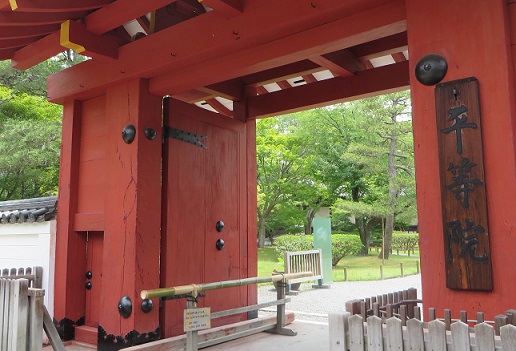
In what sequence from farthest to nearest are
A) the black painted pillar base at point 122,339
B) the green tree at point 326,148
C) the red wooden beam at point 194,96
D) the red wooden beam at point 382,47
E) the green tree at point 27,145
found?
the green tree at point 326,148 → the green tree at point 27,145 → the red wooden beam at point 194,96 → the red wooden beam at point 382,47 → the black painted pillar base at point 122,339

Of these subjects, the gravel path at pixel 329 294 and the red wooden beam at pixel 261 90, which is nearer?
the red wooden beam at pixel 261 90

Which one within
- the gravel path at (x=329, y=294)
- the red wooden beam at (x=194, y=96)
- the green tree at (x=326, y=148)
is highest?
the green tree at (x=326, y=148)

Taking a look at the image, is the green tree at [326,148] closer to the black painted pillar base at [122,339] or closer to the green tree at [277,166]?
the green tree at [277,166]

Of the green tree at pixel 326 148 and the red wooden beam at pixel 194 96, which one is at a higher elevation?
the green tree at pixel 326 148

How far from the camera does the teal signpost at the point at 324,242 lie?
39.5ft

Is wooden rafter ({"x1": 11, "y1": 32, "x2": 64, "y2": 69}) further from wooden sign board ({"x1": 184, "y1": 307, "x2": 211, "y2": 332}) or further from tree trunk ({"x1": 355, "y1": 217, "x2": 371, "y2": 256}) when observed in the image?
tree trunk ({"x1": 355, "y1": 217, "x2": 371, "y2": 256})

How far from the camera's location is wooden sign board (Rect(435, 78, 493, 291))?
98.8 inches

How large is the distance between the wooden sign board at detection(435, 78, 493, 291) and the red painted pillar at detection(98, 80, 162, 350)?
2.97 m

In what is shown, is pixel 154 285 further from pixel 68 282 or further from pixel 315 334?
pixel 315 334

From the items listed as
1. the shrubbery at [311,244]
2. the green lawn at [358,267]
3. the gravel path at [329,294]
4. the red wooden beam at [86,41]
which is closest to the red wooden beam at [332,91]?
the red wooden beam at [86,41]

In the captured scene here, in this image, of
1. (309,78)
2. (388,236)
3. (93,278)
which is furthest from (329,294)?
(388,236)

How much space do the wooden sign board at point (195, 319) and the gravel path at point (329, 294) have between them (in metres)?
3.37

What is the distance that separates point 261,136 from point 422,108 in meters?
14.5

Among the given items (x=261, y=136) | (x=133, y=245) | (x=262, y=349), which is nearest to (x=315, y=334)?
(x=262, y=349)
